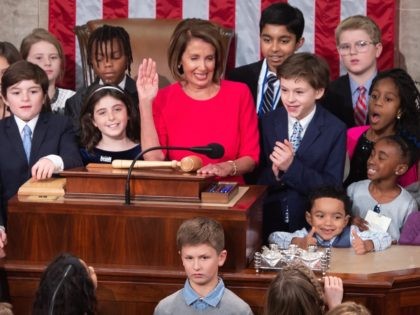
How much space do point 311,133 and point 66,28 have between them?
281 centimetres

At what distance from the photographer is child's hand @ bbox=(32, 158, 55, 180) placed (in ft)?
18.7

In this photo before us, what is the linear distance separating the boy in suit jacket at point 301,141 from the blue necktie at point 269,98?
64cm

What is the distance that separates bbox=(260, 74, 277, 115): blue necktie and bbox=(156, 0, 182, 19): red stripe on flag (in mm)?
1506

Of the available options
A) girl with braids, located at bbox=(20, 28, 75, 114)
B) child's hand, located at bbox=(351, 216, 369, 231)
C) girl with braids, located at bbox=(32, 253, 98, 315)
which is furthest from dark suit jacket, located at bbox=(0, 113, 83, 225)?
child's hand, located at bbox=(351, 216, 369, 231)

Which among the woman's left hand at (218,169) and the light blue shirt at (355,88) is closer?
the woman's left hand at (218,169)

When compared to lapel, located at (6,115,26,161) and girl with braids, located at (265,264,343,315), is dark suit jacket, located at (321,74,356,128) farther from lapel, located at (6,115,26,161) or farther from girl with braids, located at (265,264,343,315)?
girl with braids, located at (265,264,343,315)

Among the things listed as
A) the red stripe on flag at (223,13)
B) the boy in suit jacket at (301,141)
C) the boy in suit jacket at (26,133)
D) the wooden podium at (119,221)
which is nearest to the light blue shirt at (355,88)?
the boy in suit jacket at (301,141)

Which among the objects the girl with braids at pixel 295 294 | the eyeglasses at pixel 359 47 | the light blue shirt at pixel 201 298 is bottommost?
the light blue shirt at pixel 201 298

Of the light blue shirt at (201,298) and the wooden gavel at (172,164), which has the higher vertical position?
the wooden gavel at (172,164)

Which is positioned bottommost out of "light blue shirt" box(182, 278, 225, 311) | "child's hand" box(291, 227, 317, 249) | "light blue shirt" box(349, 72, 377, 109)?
"light blue shirt" box(182, 278, 225, 311)

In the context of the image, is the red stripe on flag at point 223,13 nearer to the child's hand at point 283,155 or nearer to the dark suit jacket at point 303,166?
the dark suit jacket at point 303,166

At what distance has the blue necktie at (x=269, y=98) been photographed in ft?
23.3

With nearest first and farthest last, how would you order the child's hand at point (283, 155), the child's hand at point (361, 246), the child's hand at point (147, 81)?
the child's hand at point (361, 246) < the child's hand at point (283, 155) < the child's hand at point (147, 81)

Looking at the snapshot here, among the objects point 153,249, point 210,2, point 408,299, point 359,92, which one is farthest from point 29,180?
point 210,2
